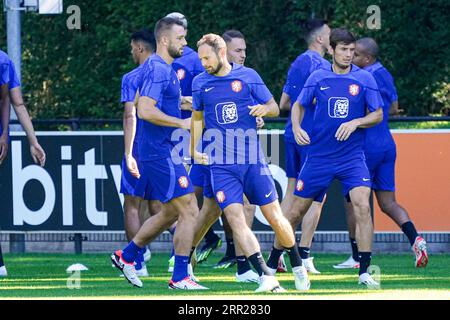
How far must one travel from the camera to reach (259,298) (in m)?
12.1

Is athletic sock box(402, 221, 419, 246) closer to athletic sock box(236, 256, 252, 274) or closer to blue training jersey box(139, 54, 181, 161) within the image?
athletic sock box(236, 256, 252, 274)

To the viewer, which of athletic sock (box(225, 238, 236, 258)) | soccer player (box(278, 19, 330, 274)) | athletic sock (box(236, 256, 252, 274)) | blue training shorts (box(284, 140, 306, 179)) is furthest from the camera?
athletic sock (box(225, 238, 236, 258))

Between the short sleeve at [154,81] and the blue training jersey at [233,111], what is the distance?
0.40 m

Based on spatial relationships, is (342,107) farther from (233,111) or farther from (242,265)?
(242,265)

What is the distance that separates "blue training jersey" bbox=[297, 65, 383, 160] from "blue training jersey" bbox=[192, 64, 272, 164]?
0.96 m

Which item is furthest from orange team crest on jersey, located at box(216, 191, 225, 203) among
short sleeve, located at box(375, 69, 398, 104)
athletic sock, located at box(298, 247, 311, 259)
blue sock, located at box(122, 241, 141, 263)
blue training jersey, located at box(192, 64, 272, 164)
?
short sleeve, located at box(375, 69, 398, 104)

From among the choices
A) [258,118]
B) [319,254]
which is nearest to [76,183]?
[319,254]

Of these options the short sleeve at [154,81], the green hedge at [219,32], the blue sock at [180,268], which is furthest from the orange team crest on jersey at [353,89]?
the green hedge at [219,32]

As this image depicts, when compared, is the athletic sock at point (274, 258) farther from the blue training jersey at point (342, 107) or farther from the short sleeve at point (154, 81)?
the short sleeve at point (154, 81)

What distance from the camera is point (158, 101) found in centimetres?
1330

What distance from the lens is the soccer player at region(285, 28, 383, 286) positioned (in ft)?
44.4

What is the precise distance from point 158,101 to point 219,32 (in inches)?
373

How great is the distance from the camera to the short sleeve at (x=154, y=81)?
43.2 ft
